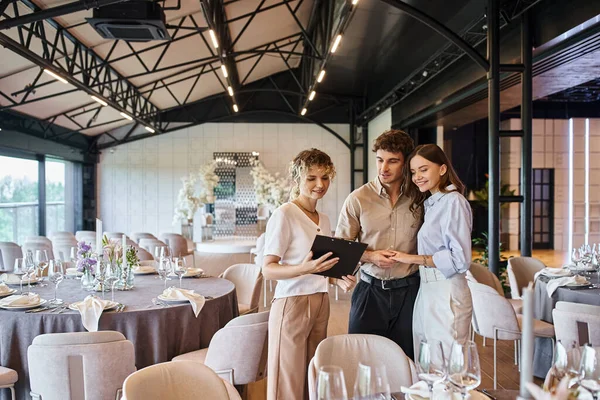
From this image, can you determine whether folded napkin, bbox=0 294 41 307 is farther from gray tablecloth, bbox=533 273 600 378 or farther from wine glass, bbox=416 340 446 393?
gray tablecloth, bbox=533 273 600 378

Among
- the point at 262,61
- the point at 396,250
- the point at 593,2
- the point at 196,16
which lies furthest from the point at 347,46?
the point at 396,250

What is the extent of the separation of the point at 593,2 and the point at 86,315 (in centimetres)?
517

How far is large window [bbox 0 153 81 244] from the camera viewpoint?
1088cm

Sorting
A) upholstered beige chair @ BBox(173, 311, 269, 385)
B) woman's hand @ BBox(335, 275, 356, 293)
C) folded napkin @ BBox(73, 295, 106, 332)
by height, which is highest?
woman's hand @ BBox(335, 275, 356, 293)

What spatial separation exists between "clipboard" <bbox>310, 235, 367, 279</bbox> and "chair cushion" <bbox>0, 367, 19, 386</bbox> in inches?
87.9

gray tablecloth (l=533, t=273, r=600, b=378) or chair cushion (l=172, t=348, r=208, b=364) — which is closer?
chair cushion (l=172, t=348, r=208, b=364)

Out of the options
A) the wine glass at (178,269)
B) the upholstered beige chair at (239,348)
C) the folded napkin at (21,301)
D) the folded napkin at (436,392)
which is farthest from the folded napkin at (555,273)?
the folded napkin at (21,301)

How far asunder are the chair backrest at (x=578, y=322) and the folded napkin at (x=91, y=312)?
3018 millimetres

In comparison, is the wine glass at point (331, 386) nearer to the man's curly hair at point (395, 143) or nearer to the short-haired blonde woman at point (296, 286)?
the short-haired blonde woman at point (296, 286)

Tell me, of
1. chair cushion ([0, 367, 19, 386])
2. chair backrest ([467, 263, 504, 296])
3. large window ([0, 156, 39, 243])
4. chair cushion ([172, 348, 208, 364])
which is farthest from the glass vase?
large window ([0, 156, 39, 243])

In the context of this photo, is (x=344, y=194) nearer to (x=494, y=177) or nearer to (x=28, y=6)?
(x=494, y=177)

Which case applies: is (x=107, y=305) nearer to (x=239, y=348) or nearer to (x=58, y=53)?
(x=239, y=348)

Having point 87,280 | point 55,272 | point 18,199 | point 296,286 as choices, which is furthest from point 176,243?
point 296,286

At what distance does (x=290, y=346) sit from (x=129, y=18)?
4.66 meters
